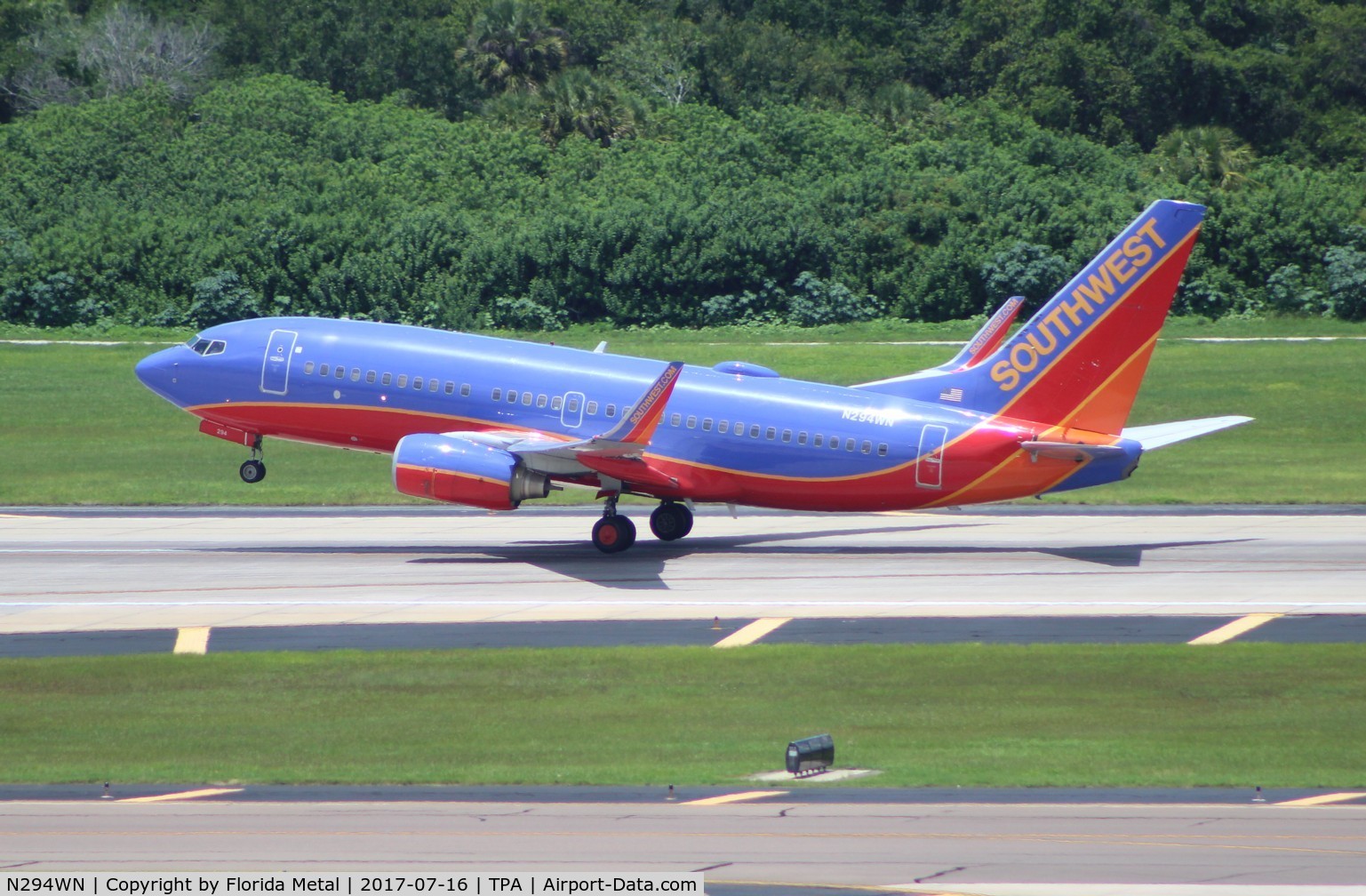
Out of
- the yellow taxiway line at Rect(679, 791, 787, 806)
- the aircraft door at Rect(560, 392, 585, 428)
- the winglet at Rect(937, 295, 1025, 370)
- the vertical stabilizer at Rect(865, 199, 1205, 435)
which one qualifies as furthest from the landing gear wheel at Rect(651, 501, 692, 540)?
the yellow taxiway line at Rect(679, 791, 787, 806)

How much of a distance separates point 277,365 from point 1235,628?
2430 cm

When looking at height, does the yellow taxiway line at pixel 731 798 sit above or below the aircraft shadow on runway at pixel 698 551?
above

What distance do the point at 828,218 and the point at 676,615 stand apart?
6366 cm

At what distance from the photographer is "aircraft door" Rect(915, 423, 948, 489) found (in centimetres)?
4059

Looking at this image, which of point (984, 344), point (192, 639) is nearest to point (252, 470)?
point (192, 639)

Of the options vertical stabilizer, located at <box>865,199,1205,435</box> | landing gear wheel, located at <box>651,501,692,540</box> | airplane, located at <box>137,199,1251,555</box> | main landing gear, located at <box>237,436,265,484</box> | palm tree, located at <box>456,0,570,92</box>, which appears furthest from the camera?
palm tree, located at <box>456,0,570,92</box>

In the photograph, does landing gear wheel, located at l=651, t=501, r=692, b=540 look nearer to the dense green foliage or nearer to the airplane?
the airplane

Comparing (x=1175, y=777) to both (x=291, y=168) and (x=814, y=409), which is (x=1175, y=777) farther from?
(x=291, y=168)

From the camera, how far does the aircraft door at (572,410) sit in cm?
4200

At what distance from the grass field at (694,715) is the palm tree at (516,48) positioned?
9428 cm

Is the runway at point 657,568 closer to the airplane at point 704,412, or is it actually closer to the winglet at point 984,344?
the airplane at point 704,412

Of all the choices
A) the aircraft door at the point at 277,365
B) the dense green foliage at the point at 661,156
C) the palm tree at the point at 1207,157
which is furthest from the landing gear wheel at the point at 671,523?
the palm tree at the point at 1207,157

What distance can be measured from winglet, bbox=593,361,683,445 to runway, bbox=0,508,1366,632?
127 inches

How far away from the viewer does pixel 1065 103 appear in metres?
Answer: 113
